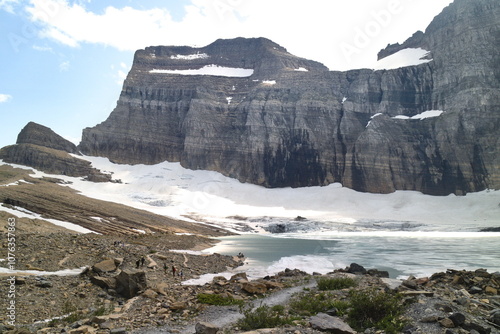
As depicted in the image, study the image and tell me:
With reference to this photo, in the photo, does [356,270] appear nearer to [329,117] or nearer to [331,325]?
[331,325]

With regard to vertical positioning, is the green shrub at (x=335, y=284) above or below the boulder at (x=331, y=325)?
below

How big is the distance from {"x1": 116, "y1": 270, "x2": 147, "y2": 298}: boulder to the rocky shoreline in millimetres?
44

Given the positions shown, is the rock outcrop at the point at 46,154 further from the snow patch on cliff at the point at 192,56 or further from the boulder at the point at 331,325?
the boulder at the point at 331,325

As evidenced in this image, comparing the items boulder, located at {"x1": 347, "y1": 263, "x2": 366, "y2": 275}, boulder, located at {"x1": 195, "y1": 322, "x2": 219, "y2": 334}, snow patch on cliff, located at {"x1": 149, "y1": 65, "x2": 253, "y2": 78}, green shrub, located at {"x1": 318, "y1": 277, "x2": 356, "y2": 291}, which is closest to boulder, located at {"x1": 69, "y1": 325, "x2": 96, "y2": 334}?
boulder, located at {"x1": 195, "y1": 322, "x2": 219, "y2": 334}

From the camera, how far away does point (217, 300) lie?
14.2 meters

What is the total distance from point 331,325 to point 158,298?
7935mm

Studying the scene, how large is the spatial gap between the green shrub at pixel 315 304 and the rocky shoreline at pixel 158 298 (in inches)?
21.6

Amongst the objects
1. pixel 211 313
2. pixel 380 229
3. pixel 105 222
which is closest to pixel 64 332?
pixel 211 313

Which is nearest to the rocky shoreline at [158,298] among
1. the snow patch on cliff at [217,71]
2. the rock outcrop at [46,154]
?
the rock outcrop at [46,154]

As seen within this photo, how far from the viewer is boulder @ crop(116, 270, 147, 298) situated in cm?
1512

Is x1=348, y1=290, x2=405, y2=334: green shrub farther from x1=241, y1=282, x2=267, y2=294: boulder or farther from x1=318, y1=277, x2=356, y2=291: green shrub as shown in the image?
x1=241, y1=282, x2=267, y2=294: boulder

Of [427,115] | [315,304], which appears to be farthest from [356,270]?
[427,115]

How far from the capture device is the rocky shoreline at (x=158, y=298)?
10.1m

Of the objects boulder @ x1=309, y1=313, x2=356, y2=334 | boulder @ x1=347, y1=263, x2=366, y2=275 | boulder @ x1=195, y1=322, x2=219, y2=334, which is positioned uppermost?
boulder @ x1=309, y1=313, x2=356, y2=334
